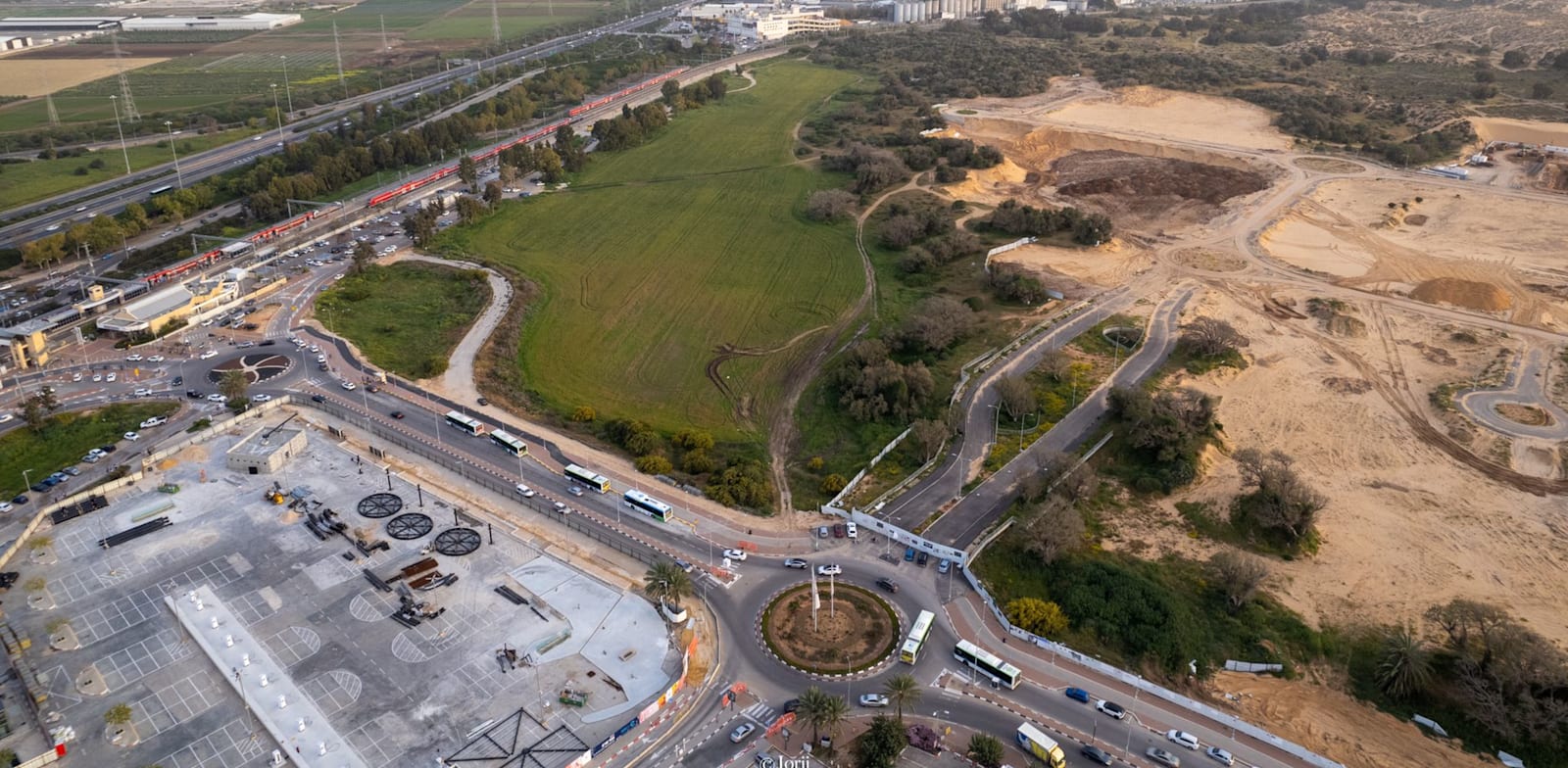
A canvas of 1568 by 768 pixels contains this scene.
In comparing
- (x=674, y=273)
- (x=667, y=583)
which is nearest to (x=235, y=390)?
(x=667, y=583)

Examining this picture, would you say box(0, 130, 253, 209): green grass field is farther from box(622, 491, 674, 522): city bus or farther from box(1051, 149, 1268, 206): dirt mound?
box(1051, 149, 1268, 206): dirt mound

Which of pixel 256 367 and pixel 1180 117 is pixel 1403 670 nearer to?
pixel 256 367

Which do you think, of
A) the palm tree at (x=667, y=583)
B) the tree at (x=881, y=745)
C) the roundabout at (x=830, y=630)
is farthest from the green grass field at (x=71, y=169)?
the tree at (x=881, y=745)

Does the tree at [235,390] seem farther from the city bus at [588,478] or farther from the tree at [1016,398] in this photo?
the tree at [1016,398]

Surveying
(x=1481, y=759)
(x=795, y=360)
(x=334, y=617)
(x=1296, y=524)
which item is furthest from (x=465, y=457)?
(x=1481, y=759)

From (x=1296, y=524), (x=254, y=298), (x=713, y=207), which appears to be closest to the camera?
(x=1296, y=524)

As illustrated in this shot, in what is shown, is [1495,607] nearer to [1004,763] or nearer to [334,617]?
[1004,763]
